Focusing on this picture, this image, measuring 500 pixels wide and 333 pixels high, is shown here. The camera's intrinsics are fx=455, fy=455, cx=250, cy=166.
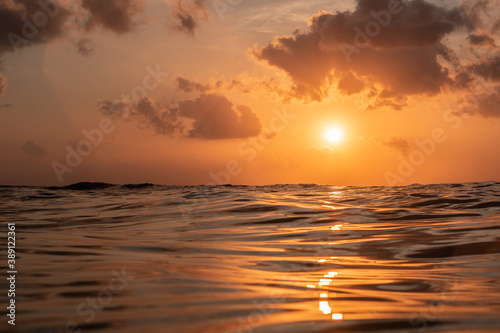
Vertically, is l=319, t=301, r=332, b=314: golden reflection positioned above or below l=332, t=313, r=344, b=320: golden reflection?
above

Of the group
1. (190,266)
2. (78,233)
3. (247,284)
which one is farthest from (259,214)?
(247,284)

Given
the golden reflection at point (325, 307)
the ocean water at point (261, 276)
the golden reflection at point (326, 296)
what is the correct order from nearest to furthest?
the ocean water at point (261, 276) → the golden reflection at point (326, 296) → the golden reflection at point (325, 307)

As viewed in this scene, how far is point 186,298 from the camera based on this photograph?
3.46m

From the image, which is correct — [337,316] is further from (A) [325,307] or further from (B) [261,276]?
(B) [261,276]

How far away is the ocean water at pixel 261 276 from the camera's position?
9.41 ft

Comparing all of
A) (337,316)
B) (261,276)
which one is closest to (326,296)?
(337,316)

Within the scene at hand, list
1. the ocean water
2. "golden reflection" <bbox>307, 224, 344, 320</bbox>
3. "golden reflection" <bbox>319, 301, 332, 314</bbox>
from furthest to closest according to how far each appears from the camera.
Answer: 1. "golden reflection" <bbox>319, 301, 332, 314</bbox>
2. "golden reflection" <bbox>307, 224, 344, 320</bbox>
3. the ocean water

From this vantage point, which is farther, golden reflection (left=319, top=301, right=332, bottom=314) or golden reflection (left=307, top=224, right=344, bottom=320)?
golden reflection (left=319, top=301, right=332, bottom=314)

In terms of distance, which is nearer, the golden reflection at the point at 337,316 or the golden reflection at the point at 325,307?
the golden reflection at the point at 337,316

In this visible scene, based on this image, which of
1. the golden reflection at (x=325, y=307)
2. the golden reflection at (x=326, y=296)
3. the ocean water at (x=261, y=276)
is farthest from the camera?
the golden reflection at (x=325, y=307)

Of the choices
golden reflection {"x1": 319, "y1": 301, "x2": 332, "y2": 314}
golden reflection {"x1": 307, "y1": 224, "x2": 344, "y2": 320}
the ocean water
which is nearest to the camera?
the ocean water

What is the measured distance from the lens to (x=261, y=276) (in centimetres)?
450

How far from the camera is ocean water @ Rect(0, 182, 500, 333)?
2869 mm

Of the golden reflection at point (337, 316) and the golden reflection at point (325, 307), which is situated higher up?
the golden reflection at point (325, 307)
